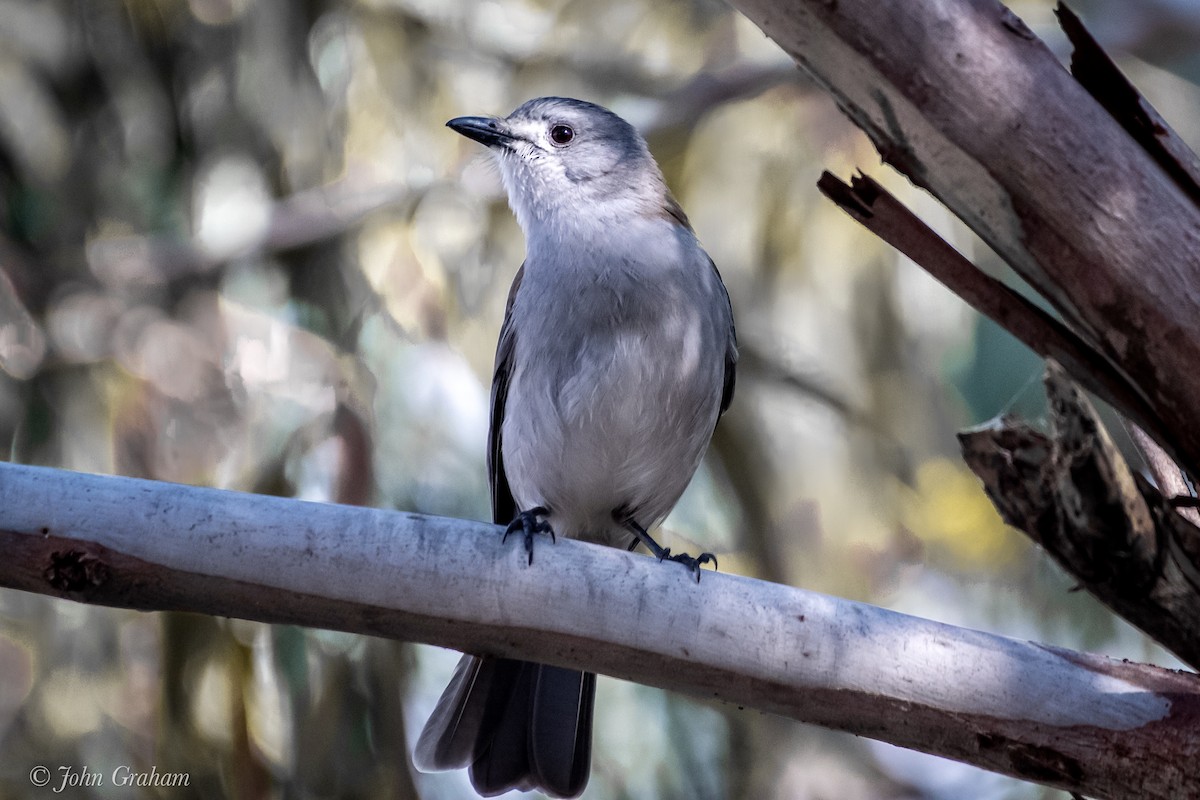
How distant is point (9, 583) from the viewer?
6.31 feet

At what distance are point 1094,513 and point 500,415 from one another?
1.93 metres

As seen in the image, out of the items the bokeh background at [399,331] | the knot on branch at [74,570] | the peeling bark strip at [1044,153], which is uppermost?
the peeling bark strip at [1044,153]

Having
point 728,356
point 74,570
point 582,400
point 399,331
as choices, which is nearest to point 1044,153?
point 582,400

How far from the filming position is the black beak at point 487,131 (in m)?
3.53

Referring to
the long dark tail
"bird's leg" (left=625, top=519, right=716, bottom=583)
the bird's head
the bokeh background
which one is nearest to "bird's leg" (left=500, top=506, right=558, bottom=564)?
"bird's leg" (left=625, top=519, right=716, bottom=583)

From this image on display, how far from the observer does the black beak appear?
353 cm

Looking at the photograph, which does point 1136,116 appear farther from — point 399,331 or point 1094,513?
point 399,331

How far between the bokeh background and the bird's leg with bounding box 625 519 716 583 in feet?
2.73

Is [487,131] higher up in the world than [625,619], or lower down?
lower down

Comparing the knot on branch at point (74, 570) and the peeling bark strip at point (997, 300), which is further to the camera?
the peeling bark strip at point (997, 300)

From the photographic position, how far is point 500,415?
3418mm

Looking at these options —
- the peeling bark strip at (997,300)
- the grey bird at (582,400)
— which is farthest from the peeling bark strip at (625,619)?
the grey bird at (582,400)

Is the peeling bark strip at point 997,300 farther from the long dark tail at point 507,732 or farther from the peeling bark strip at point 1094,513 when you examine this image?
the long dark tail at point 507,732

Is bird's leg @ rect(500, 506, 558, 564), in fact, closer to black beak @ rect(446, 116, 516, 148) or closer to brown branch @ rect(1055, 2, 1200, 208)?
brown branch @ rect(1055, 2, 1200, 208)
